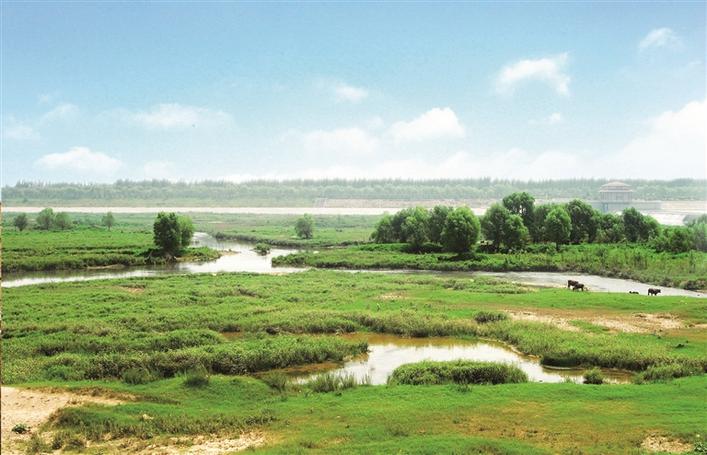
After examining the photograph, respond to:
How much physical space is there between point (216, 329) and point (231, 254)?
54.1 metres

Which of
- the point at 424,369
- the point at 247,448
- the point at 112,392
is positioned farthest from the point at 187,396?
the point at 424,369

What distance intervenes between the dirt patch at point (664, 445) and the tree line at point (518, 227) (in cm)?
5236

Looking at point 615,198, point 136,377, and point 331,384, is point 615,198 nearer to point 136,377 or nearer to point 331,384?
point 331,384

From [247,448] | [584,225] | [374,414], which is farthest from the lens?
[584,225]

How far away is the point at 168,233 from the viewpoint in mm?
76000

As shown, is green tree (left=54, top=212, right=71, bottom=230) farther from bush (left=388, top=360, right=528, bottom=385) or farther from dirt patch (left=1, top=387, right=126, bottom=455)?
bush (left=388, top=360, right=528, bottom=385)

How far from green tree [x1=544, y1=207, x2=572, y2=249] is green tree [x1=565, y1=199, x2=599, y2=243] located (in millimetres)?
5980

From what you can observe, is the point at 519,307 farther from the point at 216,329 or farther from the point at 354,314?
the point at 216,329

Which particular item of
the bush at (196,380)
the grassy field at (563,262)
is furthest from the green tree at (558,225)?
the bush at (196,380)

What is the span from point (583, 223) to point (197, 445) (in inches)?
2971

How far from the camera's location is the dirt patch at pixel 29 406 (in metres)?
18.2

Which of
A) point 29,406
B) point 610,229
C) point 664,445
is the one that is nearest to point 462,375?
point 664,445

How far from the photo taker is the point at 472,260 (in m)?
67.4

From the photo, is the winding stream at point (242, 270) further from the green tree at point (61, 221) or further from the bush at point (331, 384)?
the green tree at point (61, 221)
